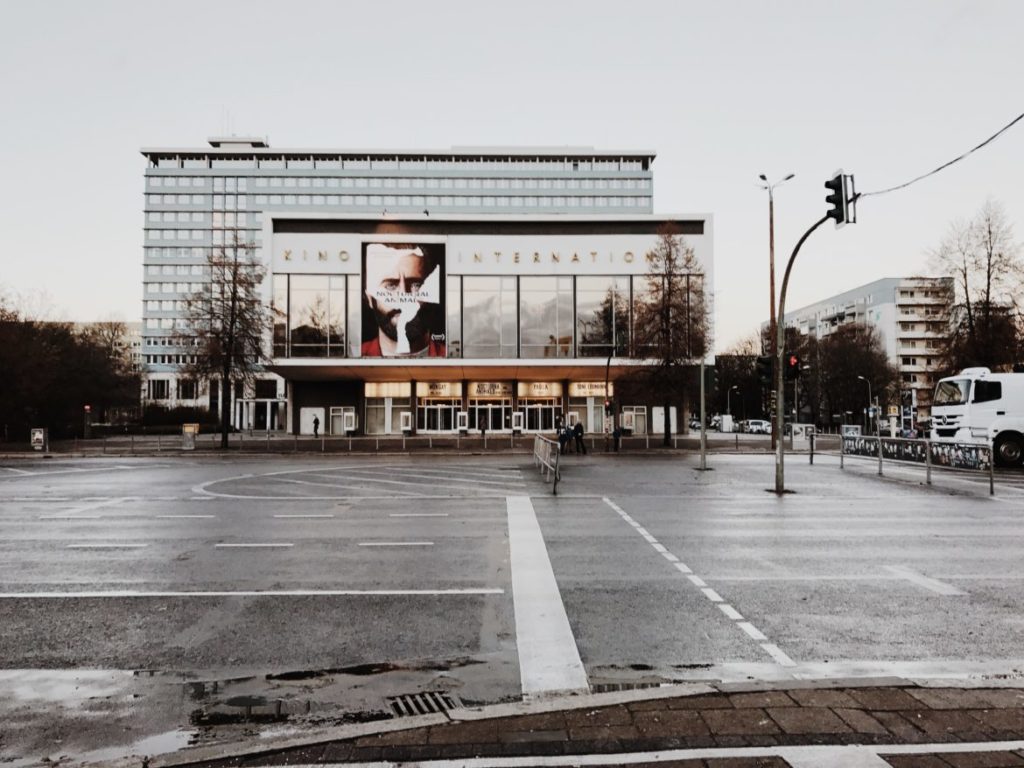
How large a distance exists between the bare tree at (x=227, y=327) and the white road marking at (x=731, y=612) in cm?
3640

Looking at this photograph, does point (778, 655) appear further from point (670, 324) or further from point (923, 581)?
point (670, 324)

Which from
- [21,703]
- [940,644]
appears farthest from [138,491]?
[940,644]

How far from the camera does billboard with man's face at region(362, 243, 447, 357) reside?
51938mm

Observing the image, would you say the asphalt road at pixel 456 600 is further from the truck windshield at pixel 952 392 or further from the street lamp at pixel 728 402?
the street lamp at pixel 728 402

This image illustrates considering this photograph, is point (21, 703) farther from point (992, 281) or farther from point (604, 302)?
point (604, 302)

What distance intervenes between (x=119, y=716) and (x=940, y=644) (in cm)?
642

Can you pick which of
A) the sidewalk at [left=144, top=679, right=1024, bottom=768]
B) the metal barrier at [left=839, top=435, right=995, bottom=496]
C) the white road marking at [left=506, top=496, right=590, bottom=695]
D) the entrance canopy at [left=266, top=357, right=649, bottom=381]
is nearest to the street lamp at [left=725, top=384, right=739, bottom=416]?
the entrance canopy at [left=266, top=357, right=649, bottom=381]

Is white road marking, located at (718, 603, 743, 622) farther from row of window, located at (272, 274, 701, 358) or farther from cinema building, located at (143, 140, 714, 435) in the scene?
row of window, located at (272, 274, 701, 358)

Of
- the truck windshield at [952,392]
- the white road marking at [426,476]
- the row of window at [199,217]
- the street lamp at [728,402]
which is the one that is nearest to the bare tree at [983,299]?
the truck windshield at [952,392]

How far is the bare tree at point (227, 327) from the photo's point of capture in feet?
132

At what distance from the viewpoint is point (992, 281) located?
132 ft

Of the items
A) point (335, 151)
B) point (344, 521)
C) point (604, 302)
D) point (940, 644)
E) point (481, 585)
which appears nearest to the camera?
point (940, 644)

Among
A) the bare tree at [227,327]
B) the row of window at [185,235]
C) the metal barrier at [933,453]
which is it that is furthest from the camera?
the row of window at [185,235]

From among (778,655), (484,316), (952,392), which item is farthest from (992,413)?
(484,316)
